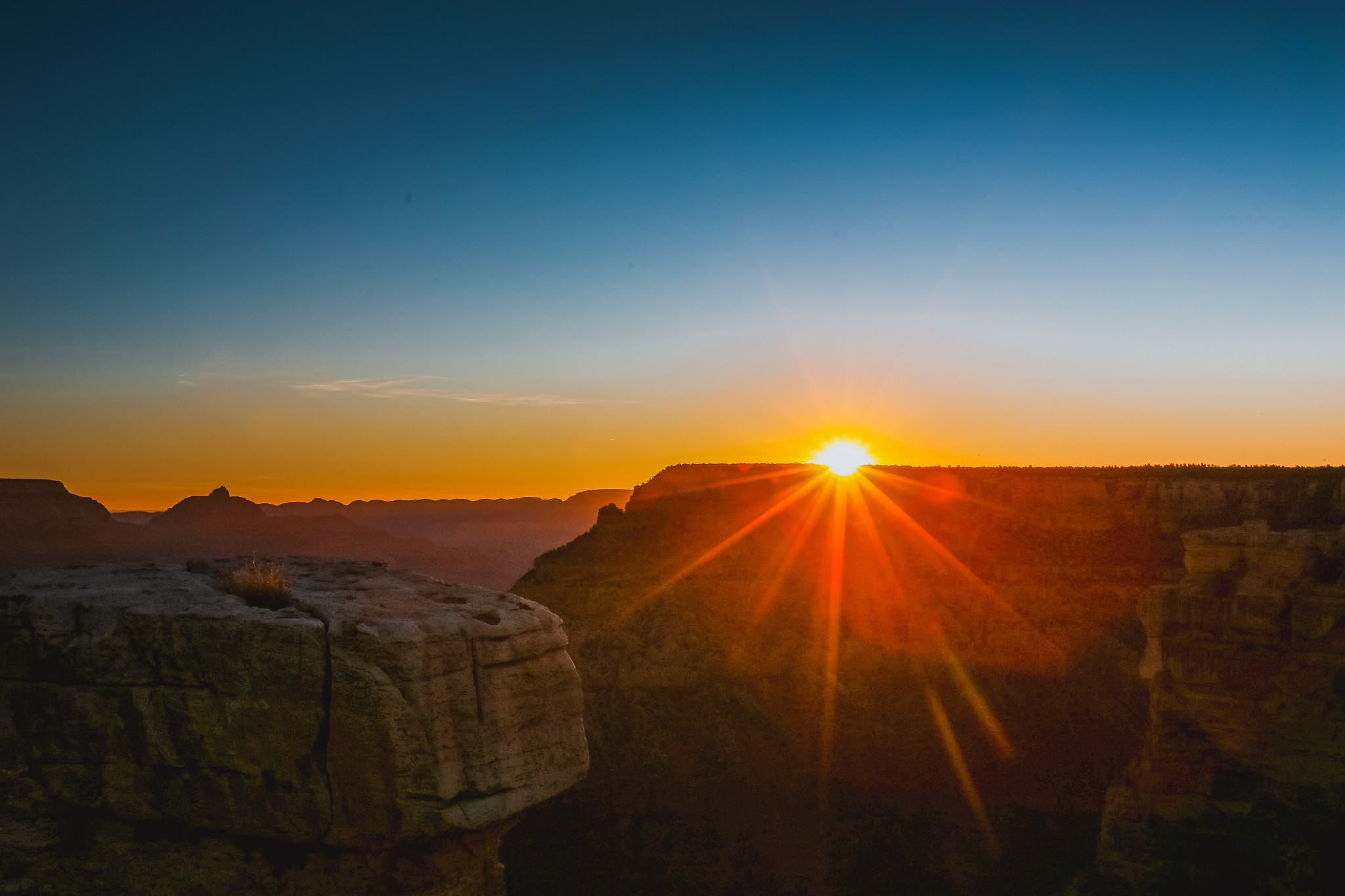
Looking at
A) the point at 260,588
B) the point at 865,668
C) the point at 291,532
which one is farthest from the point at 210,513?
the point at 260,588

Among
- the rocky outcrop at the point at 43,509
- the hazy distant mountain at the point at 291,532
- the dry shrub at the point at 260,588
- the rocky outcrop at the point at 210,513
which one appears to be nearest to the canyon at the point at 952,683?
the dry shrub at the point at 260,588

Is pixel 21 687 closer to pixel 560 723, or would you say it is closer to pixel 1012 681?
pixel 560 723

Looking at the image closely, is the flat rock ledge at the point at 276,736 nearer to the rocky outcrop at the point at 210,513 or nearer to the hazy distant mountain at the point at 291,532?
the hazy distant mountain at the point at 291,532

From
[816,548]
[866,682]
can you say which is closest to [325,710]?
[866,682]

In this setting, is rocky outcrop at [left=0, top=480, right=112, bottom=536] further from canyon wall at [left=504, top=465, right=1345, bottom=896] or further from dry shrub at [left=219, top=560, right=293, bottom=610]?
dry shrub at [left=219, top=560, right=293, bottom=610]

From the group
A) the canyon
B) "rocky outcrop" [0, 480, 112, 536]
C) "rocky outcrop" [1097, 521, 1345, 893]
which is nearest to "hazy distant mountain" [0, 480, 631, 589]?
"rocky outcrop" [0, 480, 112, 536]

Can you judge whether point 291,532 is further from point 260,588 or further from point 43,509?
point 260,588
